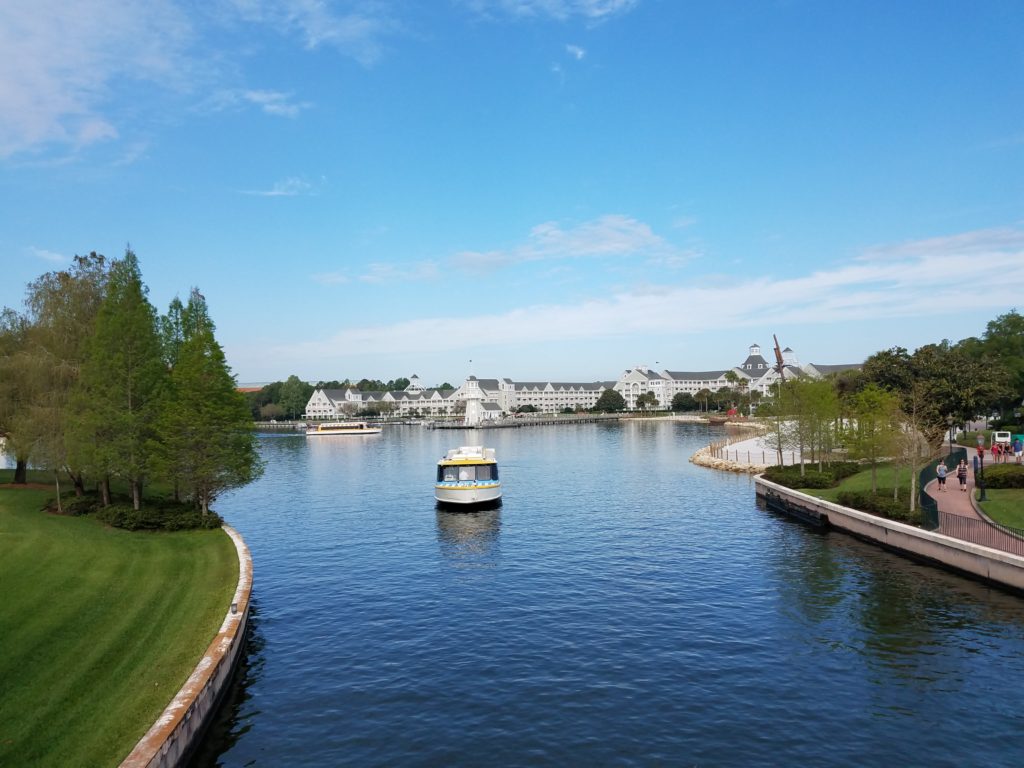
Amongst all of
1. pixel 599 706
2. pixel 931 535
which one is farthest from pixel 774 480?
pixel 599 706

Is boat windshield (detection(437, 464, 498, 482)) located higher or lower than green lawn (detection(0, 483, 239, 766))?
higher

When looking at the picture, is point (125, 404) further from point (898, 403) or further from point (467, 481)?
point (898, 403)

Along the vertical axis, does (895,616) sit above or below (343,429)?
below

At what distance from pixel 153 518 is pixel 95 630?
16140mm

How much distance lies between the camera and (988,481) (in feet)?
127

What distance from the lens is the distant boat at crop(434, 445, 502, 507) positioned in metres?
51.4

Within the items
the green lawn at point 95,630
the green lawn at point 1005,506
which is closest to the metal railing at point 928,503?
the green lawn at point 1005,506

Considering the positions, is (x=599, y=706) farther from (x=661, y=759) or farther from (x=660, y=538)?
(x=660, y=538)

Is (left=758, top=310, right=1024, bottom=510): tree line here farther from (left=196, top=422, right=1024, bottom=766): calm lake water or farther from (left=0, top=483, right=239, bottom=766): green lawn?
(left=0, top=483, right=239, bottom=766): green lawn

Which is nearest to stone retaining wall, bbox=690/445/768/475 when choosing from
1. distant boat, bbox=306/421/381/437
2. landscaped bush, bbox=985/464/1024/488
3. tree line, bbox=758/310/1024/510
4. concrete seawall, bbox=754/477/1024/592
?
tree line, bbox=758/310/1024/510

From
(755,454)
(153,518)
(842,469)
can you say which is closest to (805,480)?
(842,469)

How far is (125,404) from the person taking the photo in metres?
38.1

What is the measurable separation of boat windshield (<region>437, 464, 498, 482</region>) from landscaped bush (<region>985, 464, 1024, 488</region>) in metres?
31.7

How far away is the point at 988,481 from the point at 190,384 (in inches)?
1774
